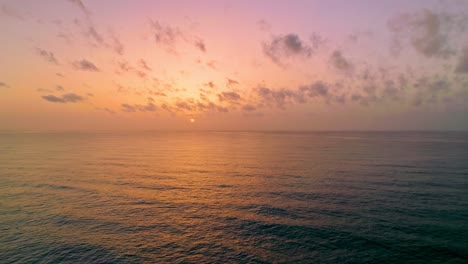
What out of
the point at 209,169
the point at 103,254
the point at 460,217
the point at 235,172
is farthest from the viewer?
the point at 209,169

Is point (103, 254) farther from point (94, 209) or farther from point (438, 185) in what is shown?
point (438, 185)

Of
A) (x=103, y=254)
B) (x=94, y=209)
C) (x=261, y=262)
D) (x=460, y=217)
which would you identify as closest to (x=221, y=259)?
(x=261, y=262)

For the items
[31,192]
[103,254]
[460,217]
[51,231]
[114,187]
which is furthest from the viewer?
[114,187]

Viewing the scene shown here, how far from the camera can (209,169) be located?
72.0 meters

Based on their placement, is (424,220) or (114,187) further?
(114,187)

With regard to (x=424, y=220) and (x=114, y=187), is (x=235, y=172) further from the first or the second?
(x=424, y=220)

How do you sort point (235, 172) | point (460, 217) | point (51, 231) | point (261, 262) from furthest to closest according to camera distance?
point (235, 172)
point (460, 217)
point (51, 231)
point (261, 262)

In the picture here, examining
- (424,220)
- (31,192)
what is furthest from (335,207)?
(31,192)

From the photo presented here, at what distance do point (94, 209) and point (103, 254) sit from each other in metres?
14.5

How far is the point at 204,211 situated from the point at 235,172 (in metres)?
30.4

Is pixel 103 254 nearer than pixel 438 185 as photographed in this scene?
Yes

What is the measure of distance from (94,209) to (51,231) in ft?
25.0

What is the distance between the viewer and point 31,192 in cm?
4575

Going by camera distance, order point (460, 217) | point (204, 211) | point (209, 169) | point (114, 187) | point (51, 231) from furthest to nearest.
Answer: point (209, 169) → point (114, 187) → point (204, 211) → point (460, 217) → point (51, 231)
